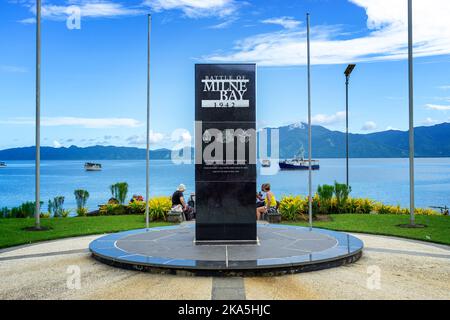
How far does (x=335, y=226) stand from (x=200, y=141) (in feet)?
24.2

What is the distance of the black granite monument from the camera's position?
10.1 metres

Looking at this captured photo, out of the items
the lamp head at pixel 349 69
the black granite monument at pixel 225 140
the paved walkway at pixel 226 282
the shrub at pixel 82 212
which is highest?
the lamp head at pixel 349 69

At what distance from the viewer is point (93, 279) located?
773cm

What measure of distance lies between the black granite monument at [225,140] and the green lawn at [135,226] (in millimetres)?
5521

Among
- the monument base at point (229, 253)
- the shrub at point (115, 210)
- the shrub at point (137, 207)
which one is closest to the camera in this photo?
the monument base at point (229, 253)

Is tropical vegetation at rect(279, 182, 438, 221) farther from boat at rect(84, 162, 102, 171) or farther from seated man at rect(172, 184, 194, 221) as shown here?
boat at rect(84, 162, 102, 171)

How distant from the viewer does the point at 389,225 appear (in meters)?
15.3

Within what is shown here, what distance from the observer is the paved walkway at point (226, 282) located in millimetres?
6801

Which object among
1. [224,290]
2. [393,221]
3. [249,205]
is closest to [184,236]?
[249,205]

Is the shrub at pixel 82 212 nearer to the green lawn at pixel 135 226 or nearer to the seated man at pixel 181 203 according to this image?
the green lawn at pixel 135 226

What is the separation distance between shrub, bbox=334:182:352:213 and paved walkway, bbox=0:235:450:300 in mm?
9618

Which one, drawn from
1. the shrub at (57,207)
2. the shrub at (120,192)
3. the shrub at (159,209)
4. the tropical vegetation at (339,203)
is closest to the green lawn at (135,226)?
the shrub at (159,209)

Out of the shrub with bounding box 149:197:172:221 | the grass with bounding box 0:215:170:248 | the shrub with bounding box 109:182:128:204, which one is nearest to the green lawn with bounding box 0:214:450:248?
the grass with bounding box 0:215:170:248

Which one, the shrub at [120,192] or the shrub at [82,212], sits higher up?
the shrub at [120,192]
